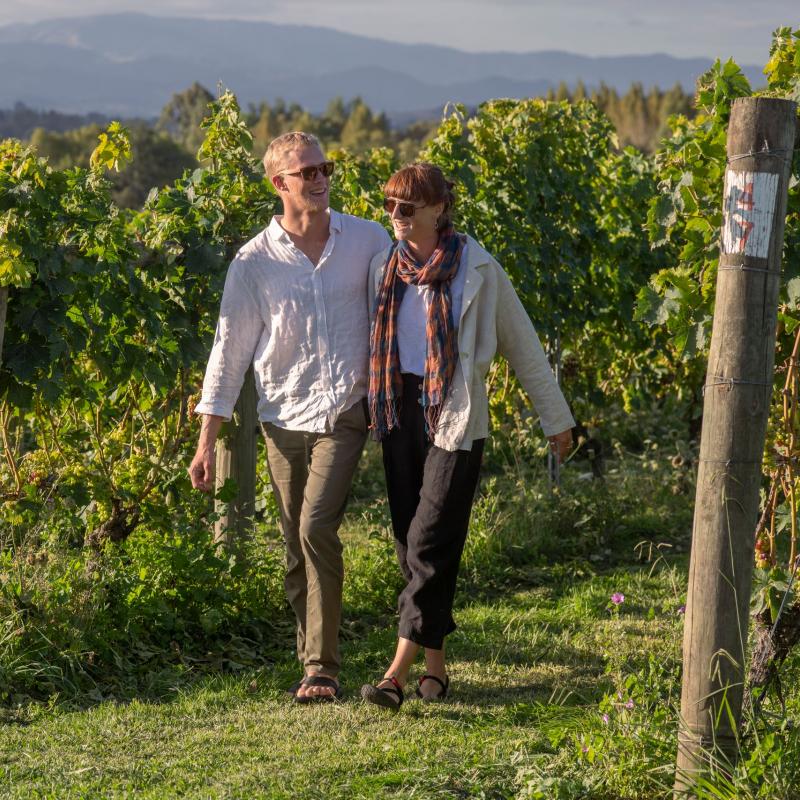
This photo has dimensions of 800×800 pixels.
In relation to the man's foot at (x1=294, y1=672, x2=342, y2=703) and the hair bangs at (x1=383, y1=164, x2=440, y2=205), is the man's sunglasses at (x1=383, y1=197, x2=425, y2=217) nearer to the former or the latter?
the hair bangs at (x1=383, y1=164, x2=440, y2=205)

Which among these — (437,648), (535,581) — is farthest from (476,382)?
(535,581)

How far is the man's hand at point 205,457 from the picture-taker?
391 centimetres

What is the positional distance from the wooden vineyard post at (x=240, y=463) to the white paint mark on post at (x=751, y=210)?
2719 millimetres

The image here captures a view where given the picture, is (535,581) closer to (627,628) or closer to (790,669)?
(627,628)

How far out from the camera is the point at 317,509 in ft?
12.9

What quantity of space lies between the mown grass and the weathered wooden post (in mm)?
182

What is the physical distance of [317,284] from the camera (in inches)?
153

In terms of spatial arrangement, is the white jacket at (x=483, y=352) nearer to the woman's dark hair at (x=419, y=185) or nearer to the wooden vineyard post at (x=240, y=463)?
the woman's dark hair at (x=419, y=185)

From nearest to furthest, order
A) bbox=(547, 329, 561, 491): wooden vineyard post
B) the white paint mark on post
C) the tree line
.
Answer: the white paint mark on post < bbox=(547, 329, 561, 491): wooden vineyard post < the tree line

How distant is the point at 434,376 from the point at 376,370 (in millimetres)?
198

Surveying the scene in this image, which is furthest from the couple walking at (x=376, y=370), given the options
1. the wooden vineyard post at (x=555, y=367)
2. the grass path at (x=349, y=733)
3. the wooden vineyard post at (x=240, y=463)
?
the wooden vineyard post at (x=555, y=367)

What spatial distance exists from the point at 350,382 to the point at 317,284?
334mm

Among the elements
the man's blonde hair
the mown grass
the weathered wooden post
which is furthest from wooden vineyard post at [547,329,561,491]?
the weathered wooden post

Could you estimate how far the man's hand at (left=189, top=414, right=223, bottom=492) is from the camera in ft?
12.8
